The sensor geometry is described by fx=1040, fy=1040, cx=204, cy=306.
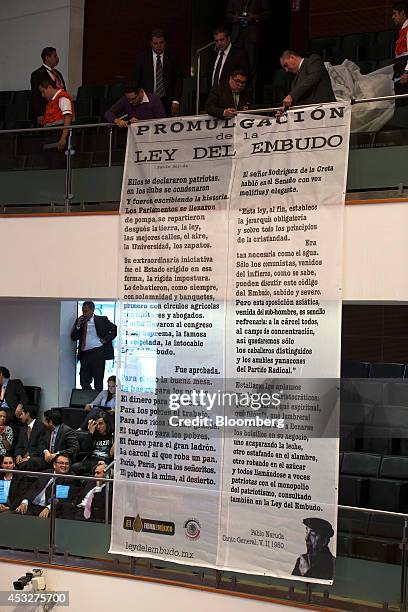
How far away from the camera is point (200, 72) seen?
1223cm

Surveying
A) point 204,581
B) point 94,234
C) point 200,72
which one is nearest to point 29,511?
point 204,581

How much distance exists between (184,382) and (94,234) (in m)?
1.62

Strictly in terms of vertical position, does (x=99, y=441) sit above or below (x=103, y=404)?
below

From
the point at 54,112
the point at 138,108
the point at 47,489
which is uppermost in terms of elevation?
the point at 54,112

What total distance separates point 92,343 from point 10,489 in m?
3.50

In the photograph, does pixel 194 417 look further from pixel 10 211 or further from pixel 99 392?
pixel 99 392

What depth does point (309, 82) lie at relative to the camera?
8.02 meters

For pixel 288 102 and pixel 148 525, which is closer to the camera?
pixel 288 102

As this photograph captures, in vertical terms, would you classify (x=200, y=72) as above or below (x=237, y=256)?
above

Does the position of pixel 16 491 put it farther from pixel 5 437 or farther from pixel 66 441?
pixel 5 437

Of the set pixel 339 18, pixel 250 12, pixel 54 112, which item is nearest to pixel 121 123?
pixel 54 112

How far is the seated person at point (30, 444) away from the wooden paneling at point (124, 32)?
4.67 m

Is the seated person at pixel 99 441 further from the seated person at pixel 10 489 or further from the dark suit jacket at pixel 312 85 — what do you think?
the dark suit jacket at pixel 312 85

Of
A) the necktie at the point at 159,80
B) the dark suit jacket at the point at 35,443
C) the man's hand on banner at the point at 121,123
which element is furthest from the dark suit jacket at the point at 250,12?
the dark suit jacket at the point at 35,443
